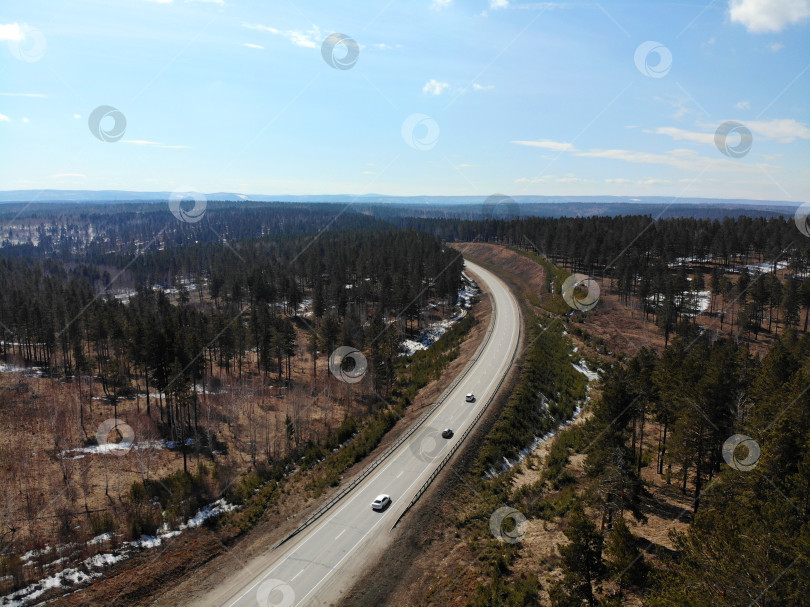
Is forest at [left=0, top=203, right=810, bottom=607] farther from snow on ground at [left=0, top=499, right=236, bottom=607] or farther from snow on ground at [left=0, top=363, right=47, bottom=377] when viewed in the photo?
snow on ground at [left=0, top=499, right=236, bottom=607]

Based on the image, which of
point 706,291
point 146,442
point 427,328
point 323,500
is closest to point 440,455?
point 323,500

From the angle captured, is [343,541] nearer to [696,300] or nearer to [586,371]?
[586,371]

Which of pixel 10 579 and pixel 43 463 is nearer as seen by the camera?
pixel 10 579

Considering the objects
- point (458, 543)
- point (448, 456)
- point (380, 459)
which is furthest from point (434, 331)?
point (458, 543)

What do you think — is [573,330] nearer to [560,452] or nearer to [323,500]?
[560,452]

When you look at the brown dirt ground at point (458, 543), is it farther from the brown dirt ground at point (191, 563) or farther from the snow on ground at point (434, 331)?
the snow on ground at point (434, 331)

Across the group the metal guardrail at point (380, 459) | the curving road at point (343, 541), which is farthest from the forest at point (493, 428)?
the curving road at point (343, 541)
